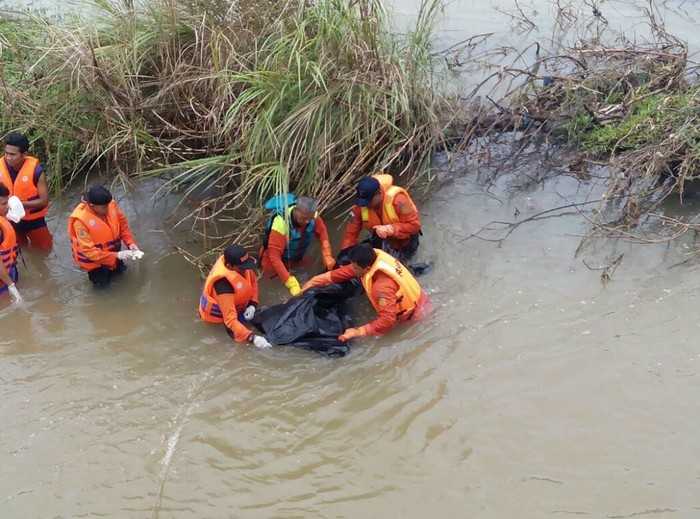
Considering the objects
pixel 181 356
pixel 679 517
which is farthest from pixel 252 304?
pixel 679 517

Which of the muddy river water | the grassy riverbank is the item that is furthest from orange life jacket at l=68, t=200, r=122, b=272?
the grassy riverbank

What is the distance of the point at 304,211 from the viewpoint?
16.3 feet

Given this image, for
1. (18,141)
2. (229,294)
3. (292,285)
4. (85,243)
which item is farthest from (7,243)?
(292,285)

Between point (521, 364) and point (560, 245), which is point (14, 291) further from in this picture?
point (560, 245)

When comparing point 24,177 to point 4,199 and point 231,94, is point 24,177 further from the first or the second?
point 231,94

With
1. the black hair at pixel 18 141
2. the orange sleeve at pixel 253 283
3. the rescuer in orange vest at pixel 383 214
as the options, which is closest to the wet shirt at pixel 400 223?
the rescuer in orange vest at pixel 383 214

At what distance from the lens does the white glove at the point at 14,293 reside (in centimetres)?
525

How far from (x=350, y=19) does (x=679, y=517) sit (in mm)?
4193

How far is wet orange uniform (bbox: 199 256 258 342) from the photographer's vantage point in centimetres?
469

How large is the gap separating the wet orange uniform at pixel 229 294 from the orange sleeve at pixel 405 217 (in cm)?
121

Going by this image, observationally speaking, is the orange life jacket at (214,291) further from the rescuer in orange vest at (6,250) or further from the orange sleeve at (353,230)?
the rescuer in orange vest at (6,250)

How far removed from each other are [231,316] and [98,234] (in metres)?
1.32

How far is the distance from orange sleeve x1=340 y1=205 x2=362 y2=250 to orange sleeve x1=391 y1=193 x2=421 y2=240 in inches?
10.8

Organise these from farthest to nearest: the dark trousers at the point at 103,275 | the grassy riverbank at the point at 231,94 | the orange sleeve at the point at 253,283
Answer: the grassy riverbank at the point at 231,94 < the dark trousers at the point at 103,275 < the orange sleeve at the point at 253,283
